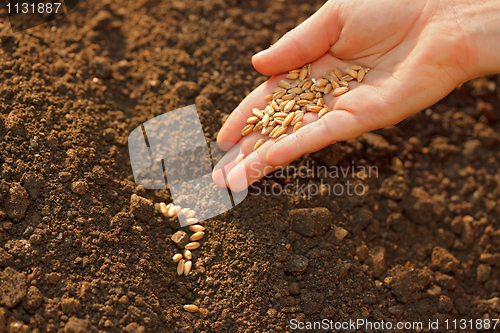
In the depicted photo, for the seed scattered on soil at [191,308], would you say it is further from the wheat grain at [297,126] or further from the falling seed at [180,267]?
the wheat grain at [297,126]

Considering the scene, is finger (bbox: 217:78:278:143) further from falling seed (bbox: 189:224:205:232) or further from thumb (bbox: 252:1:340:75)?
falling seed (bbox: 189:224:205:232)

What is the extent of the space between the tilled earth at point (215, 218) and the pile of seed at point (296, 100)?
41 cm

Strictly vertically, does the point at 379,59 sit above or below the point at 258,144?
above

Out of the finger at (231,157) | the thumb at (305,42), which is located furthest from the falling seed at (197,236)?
the thumb at (305,42)

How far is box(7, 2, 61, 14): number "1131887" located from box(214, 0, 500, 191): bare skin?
214cm

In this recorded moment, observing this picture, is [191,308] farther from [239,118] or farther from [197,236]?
[239,118]

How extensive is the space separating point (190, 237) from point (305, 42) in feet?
5.75

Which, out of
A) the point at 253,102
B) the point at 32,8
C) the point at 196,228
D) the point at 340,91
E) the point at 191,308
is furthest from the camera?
the point at 32,8

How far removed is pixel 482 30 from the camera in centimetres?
268

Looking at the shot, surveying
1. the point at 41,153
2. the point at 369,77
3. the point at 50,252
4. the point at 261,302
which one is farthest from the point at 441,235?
the point at 41,153

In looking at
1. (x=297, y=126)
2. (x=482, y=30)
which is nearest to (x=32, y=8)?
(x=297, y=126)

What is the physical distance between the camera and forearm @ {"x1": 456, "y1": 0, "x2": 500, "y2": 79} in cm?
267

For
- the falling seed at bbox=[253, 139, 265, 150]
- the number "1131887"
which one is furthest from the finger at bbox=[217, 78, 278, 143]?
the number "1131887"

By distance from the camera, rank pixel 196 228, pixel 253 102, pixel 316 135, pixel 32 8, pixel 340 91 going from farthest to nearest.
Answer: pixel 32 8 < pixel 253 102 < pixel 340 91 < pixel 196 228 < pixel 316 135
